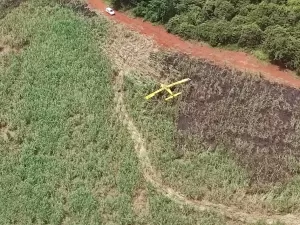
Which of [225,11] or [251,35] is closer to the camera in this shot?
[251,35]

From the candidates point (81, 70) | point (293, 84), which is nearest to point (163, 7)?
point (81, 70)

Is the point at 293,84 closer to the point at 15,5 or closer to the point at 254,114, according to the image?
the point at 254,114

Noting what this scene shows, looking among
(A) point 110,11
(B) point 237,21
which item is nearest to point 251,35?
(B) point 237,21

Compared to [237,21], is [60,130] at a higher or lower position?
lower

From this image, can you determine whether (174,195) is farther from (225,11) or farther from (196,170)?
(225,11)

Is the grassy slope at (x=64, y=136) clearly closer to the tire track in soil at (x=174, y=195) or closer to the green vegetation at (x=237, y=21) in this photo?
the tire track in soil at (x=174, y=195)

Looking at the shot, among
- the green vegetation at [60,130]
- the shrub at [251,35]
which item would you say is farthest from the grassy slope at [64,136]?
the shrub at [251,35]
